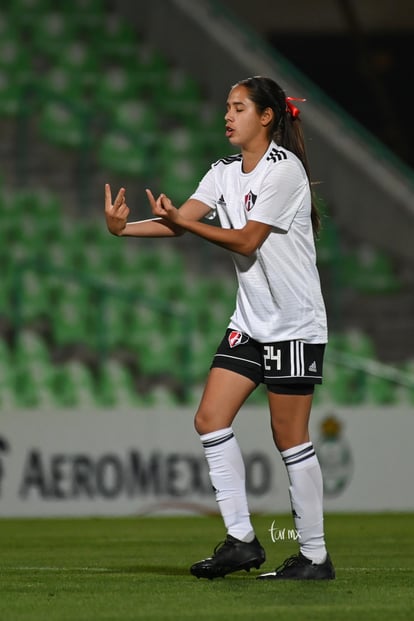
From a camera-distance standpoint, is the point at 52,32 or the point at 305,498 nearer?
the point at 305,498

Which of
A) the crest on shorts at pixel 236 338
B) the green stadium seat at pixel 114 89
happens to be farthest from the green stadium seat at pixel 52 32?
the crest on shorts at pixel 236 338

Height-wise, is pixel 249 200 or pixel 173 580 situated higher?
pixel 249 200

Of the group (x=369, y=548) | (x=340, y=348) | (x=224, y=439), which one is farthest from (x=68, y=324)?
(x=224, y=439)

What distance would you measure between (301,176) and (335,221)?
9.87 meters

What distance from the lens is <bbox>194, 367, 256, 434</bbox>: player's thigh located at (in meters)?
5.40

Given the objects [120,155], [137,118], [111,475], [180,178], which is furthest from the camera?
[137,118]

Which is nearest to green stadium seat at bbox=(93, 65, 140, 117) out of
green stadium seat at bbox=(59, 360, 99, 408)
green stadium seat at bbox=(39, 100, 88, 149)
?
green stadium seat at bbox=(39, 100, 88, 149)

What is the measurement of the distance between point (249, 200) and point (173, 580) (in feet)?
4.71

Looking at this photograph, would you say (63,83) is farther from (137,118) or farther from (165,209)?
(165,209)

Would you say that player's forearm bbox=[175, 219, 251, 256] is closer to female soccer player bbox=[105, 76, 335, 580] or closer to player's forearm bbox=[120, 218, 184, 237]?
female soccer player bbox=[105, 76, 335, 580]

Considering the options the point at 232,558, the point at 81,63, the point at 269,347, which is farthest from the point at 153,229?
the point at 81,63

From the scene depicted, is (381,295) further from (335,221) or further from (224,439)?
(224,439)

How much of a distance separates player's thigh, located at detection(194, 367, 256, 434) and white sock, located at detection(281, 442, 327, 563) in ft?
0.84

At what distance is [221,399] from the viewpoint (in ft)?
17.7
